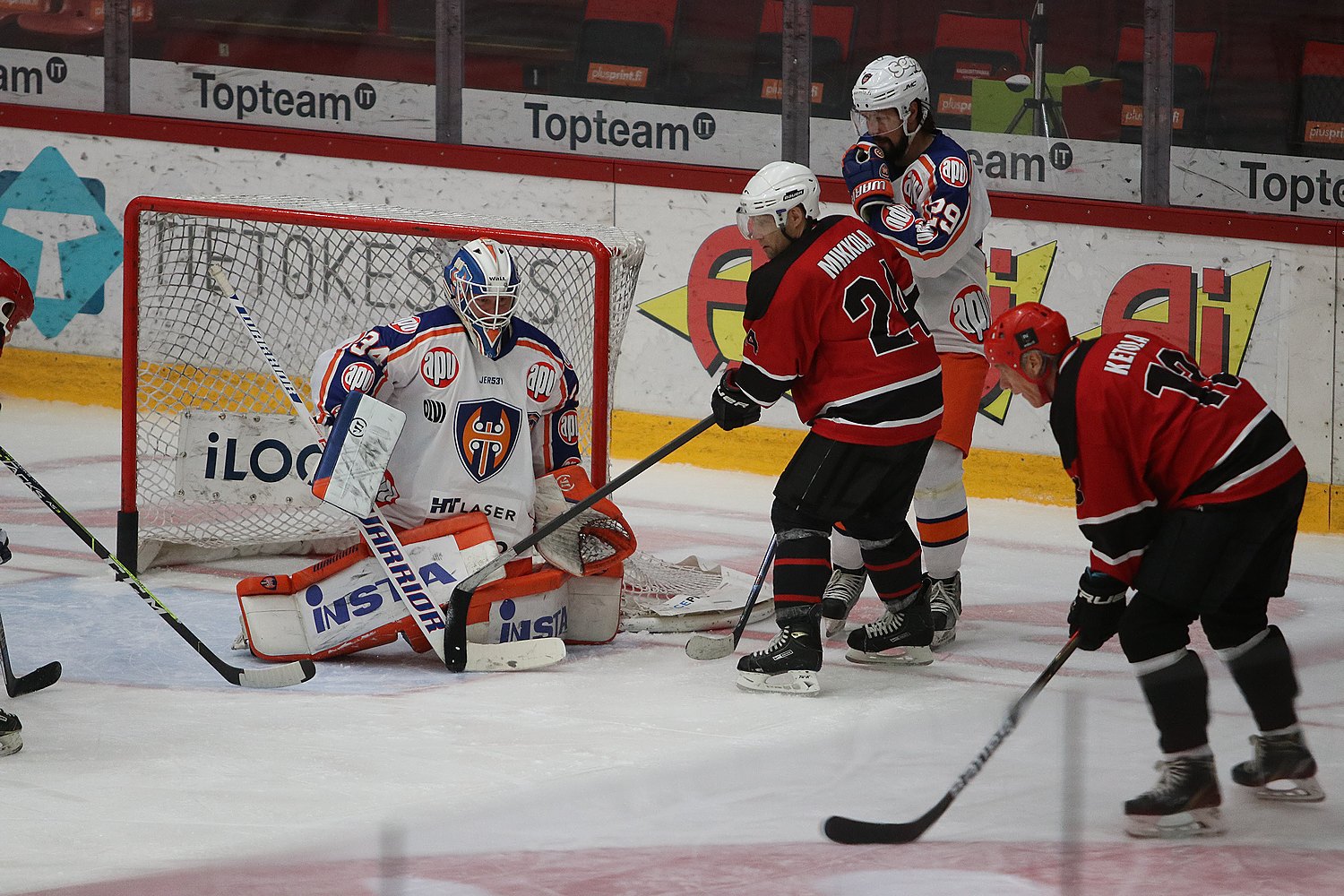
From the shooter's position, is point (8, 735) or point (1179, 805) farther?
point (8, 735)

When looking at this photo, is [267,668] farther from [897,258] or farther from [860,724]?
[897,258]

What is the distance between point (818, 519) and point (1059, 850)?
1.70 metres

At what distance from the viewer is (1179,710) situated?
2.33 m

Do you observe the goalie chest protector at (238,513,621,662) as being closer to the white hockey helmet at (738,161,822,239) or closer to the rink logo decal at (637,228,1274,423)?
the white hockey helmet at (738,161,822,239)

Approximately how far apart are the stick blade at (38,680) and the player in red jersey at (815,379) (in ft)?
4.79

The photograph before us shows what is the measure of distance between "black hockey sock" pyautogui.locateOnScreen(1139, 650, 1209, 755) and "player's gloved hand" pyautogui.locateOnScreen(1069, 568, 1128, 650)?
18 centimetres

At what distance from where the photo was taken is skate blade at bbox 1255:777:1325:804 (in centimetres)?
230

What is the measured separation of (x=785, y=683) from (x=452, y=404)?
1.00 m

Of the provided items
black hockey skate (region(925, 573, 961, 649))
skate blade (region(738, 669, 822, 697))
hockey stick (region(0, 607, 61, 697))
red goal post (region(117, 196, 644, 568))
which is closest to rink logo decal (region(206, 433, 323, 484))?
red goal post (region(117, 196, 644, 568))

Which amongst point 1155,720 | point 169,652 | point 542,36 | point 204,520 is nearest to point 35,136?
point 542,36

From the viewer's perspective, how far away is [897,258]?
3.74 m

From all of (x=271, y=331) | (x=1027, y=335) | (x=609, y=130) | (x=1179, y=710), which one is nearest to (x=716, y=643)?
(x=1027, y=335)

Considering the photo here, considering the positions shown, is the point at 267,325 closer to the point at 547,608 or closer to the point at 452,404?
the point at 452,404

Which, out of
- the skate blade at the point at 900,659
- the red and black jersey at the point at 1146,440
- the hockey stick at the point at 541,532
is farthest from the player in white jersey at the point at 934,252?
the red and black jersey at the point at 1146,440
